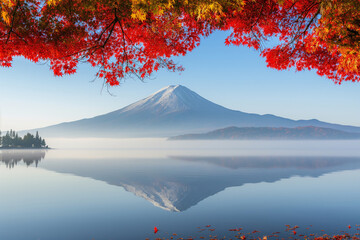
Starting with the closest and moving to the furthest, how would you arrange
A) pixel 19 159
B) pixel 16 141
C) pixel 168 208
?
pixel 168 208, pixel 19 159, pixel 16 141

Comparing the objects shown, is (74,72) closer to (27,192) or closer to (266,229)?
(266,229)

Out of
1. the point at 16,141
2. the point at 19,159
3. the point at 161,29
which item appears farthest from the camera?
the point at 16,141

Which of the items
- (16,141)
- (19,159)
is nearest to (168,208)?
(19,159)

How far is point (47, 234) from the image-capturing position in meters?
9.83

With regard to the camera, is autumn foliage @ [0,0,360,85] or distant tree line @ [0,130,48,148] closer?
autumn foliage @ [0,0,360,85]

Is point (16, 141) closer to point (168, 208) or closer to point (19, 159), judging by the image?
point (19, 159)

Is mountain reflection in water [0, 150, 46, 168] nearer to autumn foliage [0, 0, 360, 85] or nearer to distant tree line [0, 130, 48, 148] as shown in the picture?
autumn foliage [0, 0, 360, 85]

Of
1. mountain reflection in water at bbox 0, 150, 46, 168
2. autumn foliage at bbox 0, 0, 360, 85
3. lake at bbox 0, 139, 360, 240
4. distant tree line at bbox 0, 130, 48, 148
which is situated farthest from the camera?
distant tree line at bbox 0, 130, 48, 148

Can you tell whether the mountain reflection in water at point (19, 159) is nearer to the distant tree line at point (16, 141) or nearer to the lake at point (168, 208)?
the lake at point (168, 208)

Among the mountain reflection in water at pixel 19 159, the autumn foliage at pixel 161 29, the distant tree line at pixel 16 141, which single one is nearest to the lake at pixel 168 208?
the autumn foliage at pixel 161 29

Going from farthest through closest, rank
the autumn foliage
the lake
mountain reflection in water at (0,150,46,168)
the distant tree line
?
the distant tree line, mountain reflection in water at (0,150,46,168), the lake, the autumn foliage

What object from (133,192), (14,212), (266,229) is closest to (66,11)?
(266,229)

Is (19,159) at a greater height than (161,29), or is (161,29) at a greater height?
(161,29)

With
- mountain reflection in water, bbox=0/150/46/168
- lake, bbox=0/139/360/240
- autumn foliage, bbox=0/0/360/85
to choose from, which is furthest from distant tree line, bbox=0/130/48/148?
autumn foliage, bbox=0/0/360/85
